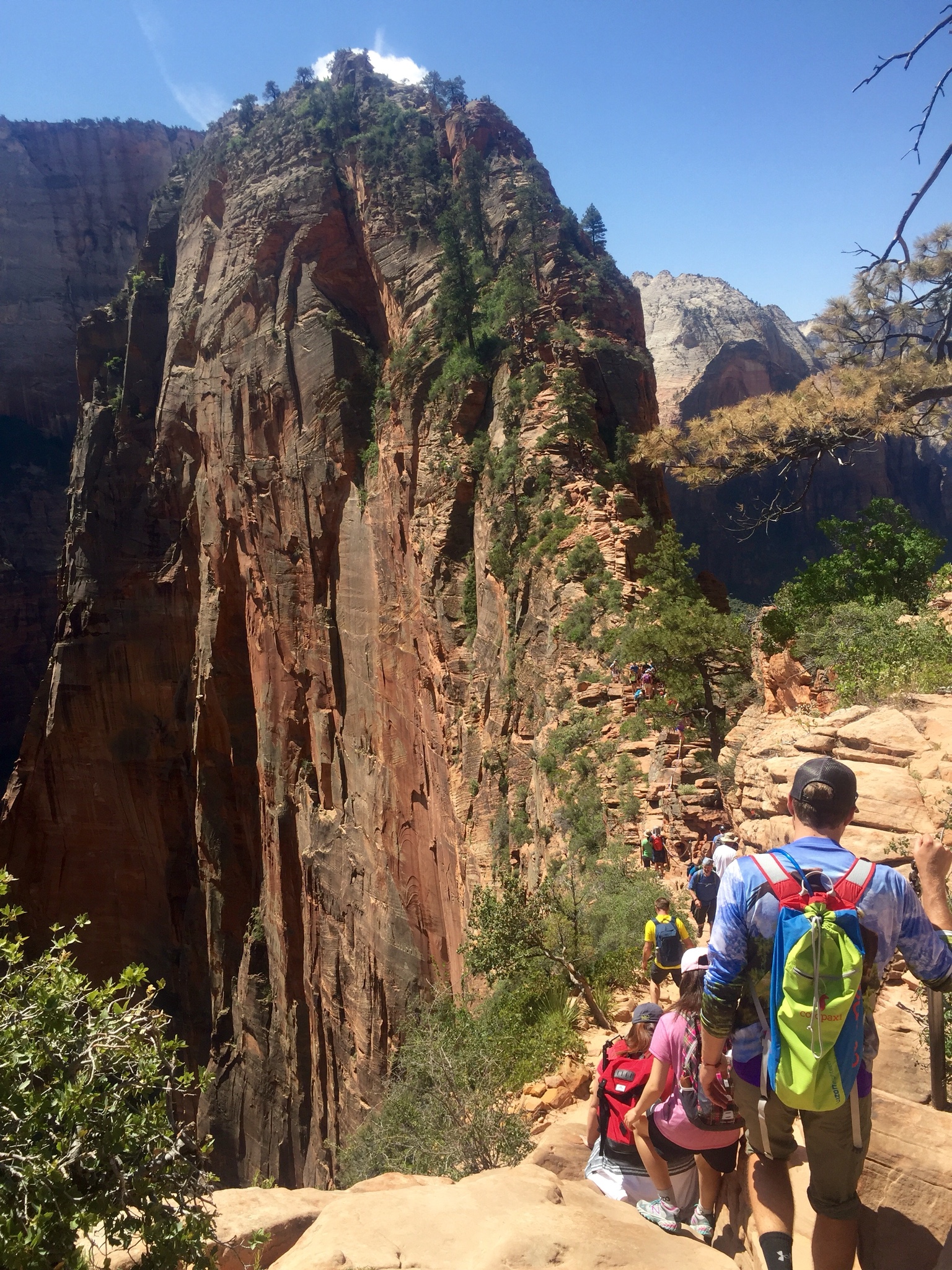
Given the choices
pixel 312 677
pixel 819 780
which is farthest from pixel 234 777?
pixel 819 780

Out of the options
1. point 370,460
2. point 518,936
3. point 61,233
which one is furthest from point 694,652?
point 61,233

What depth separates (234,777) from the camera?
108 ft

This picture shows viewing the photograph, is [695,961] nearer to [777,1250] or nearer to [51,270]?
[777,1250]

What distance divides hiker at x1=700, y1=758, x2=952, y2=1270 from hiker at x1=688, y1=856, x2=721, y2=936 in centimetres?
454

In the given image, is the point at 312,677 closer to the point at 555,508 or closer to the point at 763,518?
the point at 555,508

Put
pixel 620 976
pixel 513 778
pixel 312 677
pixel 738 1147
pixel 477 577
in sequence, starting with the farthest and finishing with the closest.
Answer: pixel 312 677 → pixel 477 577 → pixel 513 778 → pixel 620 976 → pixel 738 1147

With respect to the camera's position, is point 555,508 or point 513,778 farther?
point 555,508

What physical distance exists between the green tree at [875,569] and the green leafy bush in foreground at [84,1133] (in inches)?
619

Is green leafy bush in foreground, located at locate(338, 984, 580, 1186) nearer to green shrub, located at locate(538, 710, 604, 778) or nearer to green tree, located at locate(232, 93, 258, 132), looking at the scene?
green shrub, located at locate(538, 710, 604, 778)

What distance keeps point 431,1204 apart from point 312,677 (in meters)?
24.3

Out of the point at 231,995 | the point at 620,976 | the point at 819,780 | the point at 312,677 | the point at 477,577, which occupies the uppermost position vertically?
the point at 477,577

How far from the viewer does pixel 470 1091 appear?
304 inches

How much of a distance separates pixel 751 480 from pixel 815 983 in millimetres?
65315

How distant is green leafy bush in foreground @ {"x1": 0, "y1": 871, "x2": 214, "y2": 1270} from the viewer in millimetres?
3740
